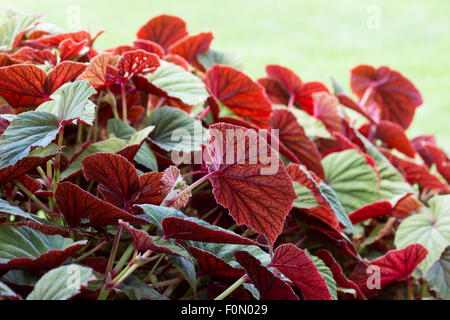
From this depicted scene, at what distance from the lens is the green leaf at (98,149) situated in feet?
2.61

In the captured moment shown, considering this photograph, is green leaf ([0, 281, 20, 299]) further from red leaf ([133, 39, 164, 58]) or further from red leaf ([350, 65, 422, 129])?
red leaf ([350, 65, 422, 129])

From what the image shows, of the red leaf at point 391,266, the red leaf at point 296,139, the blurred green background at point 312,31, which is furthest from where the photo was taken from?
the blurred green background at point 312,31

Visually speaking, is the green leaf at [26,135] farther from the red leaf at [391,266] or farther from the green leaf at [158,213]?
the red leaf at [391,266]

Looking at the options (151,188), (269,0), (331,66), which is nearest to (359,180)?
(151,188)

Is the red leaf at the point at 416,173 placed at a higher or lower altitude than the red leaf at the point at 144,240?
lower

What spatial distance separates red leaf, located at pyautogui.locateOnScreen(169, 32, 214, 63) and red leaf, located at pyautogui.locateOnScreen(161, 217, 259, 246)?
2.18 ft

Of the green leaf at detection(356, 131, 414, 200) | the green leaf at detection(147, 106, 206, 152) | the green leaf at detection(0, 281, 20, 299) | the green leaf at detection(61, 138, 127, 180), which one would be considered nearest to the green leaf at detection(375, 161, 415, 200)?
the green leaf at detection(356, 131, 414, 200)

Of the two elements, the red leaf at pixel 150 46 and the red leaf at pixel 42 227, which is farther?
the red leaf at pixel 150 46

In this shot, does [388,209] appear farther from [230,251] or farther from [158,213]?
[158,213]

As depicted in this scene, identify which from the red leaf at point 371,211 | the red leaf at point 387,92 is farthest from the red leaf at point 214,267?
the red leaf at point 387,92

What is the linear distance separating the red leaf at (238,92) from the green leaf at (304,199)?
22cm

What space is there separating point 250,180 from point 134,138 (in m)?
0.20

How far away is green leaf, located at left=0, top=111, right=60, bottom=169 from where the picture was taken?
612 millimetres

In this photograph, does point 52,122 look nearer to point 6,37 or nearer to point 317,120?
point 6,37
